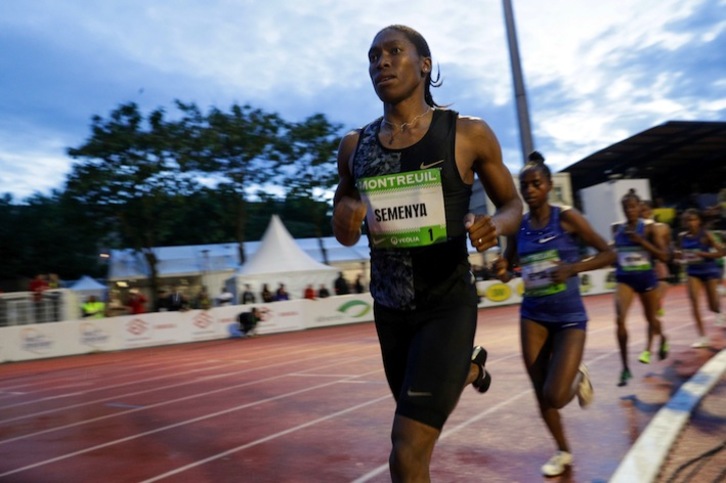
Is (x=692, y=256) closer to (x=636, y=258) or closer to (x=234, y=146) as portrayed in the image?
(x=636, y=258)

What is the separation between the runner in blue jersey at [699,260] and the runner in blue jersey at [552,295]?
5404 millimetres

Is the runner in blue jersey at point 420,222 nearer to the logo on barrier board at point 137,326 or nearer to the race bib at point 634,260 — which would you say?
the race bib at point 634,260

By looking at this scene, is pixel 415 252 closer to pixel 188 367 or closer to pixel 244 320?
pixel 188 367

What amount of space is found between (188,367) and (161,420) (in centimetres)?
566

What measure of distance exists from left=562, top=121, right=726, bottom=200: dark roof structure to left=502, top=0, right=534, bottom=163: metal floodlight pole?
33855mm

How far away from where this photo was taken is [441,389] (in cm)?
237

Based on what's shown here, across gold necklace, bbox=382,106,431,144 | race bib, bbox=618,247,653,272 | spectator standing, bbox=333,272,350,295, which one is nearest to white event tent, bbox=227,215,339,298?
spectator standing, bbox=333,272,350,295

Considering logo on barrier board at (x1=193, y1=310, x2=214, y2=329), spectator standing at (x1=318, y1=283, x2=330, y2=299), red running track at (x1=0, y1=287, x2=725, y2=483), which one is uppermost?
spectator standing at (x1=318, y1=283, x2=330, y2=299)

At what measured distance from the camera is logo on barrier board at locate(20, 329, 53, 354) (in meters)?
17.3

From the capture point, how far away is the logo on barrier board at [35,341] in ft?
56.6

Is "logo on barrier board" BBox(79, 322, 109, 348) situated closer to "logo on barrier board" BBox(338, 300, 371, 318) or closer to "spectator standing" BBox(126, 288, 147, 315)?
"spectator standing" BBox(126, 288, 147, 315)

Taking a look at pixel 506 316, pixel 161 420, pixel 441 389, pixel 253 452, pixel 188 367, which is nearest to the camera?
pixel 441 389

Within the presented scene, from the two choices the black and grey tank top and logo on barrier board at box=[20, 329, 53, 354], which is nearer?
the black and grey tank top

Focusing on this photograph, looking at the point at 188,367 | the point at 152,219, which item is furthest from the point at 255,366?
the point at 152,219
